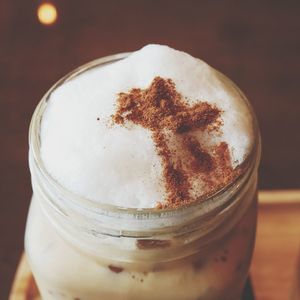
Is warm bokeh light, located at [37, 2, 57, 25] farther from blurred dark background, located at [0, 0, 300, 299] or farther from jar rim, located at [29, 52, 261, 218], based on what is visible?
jar rim, located at [29, 52, 261, 218]

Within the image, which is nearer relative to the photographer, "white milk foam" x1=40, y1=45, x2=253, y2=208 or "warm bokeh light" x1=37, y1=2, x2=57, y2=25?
"white milk foam" x1=40, y1=45, x2=253, y2=208

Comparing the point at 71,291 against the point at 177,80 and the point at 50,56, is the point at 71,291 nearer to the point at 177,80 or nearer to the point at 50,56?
the point at 177,80

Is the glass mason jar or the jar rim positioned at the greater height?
the jar rim

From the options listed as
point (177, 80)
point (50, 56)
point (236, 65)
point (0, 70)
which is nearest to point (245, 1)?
point (236, 65)

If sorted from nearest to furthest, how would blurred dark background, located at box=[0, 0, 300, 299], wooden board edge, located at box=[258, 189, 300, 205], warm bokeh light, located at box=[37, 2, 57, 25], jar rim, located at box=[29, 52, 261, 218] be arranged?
jar rim, located at box=[29, 52, 261, 218], wooden board edge, located at box=[258, 189, 300, 205], blurred dark background, located at box=[0, 0, 300, 299], warm bokeh light, located at box=[37, 2, 57, 25]

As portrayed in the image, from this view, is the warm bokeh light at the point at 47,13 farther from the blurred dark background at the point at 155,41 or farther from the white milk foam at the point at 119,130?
the white milk foam at the point at 119,130

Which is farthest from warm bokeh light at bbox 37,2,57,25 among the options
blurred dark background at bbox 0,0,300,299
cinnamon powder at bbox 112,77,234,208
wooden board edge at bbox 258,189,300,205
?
cinnamon powder at bbox 112,77,234,208

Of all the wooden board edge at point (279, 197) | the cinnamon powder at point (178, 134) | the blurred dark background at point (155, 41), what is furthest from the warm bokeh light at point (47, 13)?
the cinnamon powder at point (178, 134)
